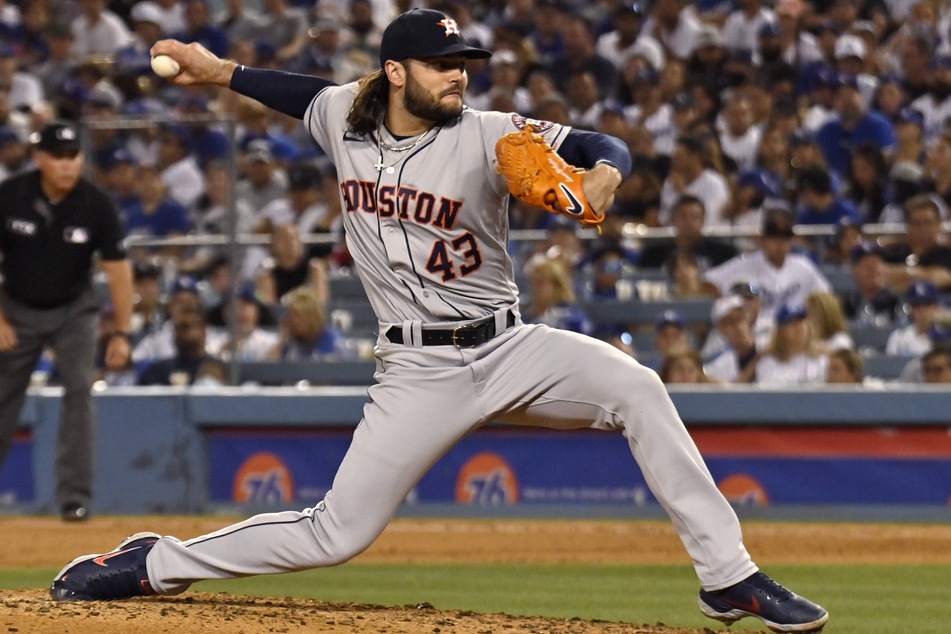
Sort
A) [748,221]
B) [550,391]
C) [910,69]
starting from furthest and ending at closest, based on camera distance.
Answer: [910,69], [748,221], [550,391]

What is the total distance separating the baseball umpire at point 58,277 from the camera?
27.6ft

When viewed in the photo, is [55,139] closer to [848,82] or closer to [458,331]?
[458,331]

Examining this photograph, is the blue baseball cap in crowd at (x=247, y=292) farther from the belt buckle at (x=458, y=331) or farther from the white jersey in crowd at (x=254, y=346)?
the belt buckle at (x=458, y=331)

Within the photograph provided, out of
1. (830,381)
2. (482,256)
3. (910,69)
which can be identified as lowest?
(830,381)

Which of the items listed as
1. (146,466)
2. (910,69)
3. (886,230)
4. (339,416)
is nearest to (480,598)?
(339,416)

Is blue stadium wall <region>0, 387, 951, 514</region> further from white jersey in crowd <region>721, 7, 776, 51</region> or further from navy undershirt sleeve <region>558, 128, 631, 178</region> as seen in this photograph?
navy undershirt sleeve <region>558, 128, 631, 178</region>

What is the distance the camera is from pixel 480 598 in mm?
6363

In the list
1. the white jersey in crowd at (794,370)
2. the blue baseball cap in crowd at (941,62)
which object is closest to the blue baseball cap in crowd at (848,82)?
the blue baseball cap in crowd at (941,62)

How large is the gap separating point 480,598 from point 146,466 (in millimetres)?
4557

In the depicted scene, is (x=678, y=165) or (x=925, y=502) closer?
(x=925, y=502)

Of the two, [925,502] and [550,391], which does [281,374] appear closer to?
[925,502]

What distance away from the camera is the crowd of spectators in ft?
34.3

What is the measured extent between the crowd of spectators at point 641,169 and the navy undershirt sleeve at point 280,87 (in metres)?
5.47

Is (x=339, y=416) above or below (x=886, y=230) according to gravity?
below
